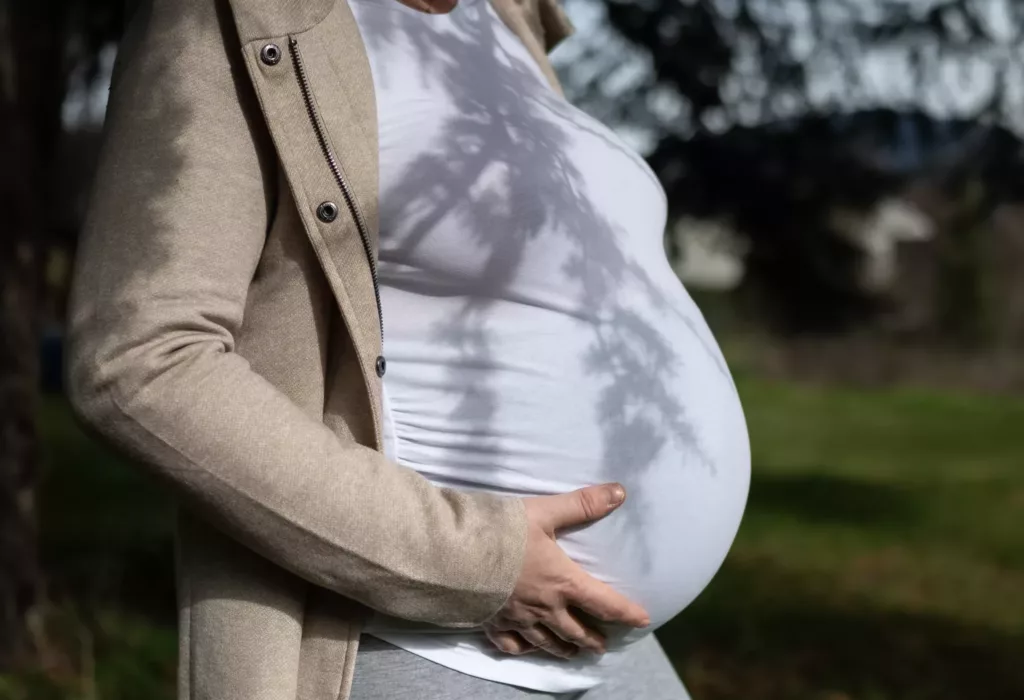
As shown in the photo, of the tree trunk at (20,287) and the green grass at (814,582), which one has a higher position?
the tree trunk at (20,287)

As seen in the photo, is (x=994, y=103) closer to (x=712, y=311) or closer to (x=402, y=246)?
(x=402, y=246)

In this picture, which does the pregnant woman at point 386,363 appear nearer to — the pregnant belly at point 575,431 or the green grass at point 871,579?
the pregnant belly at point 575,431

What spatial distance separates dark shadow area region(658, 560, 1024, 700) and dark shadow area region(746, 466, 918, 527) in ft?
6.23

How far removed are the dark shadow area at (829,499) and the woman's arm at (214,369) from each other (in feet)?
20.9

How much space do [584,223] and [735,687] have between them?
3.15m

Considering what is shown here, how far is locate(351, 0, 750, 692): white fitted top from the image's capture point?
1240mm

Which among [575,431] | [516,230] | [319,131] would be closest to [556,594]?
[575,431]

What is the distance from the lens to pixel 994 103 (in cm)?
231

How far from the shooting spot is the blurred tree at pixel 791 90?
2.29 metres

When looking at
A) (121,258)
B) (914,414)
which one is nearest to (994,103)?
(121,258)

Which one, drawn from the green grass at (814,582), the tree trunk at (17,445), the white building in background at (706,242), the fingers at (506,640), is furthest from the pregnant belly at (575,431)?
the tree trunk at (17,445)

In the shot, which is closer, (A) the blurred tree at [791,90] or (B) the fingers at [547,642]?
(B) the fingers at [547,642]

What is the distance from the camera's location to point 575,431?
1.27 m

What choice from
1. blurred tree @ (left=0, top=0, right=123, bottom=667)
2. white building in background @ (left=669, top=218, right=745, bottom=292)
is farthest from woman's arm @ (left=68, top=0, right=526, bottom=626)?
blurred tree @ (left=0, top=0, right=123, bottom=667)
